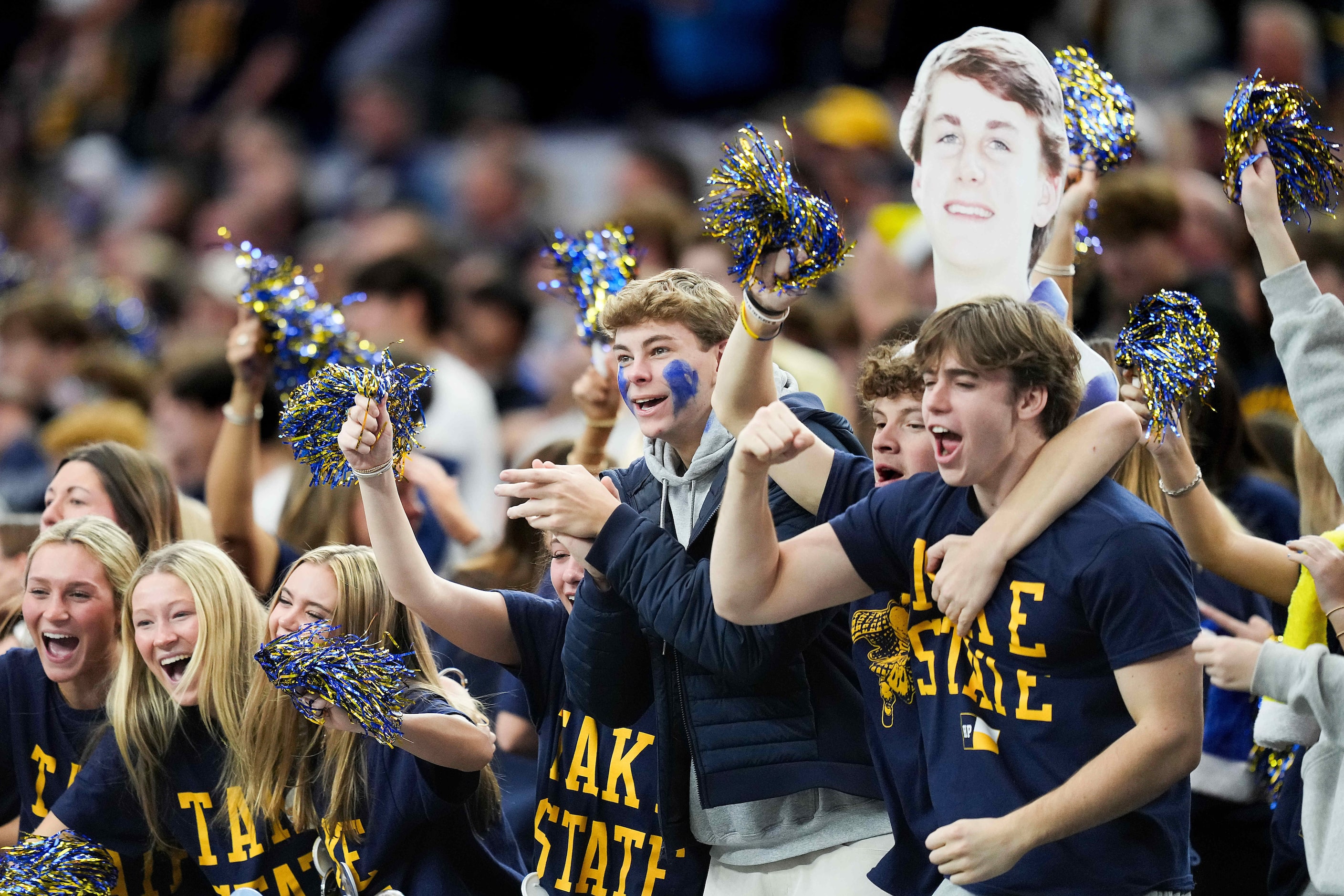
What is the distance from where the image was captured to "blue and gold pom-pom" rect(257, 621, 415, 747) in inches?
131

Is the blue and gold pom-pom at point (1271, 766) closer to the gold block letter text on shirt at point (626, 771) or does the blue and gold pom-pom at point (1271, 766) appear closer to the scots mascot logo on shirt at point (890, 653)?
the scots mascot logo on shirt at point (890, 653)

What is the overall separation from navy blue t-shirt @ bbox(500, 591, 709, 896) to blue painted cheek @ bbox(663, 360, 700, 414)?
628mm

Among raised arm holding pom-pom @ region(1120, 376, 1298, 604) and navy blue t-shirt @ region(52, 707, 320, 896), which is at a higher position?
raised arm holding pom-pom @ region(1120, 376, 1298, 604)

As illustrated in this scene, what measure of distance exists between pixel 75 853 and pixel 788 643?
1782mm

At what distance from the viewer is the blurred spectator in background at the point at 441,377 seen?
624cm

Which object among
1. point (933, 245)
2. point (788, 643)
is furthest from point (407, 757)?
point (933, 245)

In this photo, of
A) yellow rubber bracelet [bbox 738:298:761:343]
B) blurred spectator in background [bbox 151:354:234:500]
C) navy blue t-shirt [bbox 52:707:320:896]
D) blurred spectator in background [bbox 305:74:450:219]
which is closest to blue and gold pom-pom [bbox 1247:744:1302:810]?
yellow rubber bracelet [bbox 738:298:761:343]

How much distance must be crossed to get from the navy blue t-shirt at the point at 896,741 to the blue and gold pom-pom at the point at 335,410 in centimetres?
105

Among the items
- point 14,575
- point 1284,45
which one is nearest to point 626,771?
point 14,575

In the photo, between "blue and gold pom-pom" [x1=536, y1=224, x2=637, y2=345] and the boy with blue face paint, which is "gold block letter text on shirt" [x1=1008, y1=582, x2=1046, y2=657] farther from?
"blue and gold pom-pom" [x1=536, y1=224, x2=637, y2=345]

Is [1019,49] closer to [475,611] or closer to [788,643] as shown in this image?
[788,643]

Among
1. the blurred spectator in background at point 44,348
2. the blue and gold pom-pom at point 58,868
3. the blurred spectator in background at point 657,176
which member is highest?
the blurred spectator in background at point 657,176

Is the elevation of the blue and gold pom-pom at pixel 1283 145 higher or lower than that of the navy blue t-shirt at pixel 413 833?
higher

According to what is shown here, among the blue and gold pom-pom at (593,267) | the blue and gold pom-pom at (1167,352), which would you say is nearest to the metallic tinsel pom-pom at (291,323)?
the blue and gold pom-pom at (593,267)
